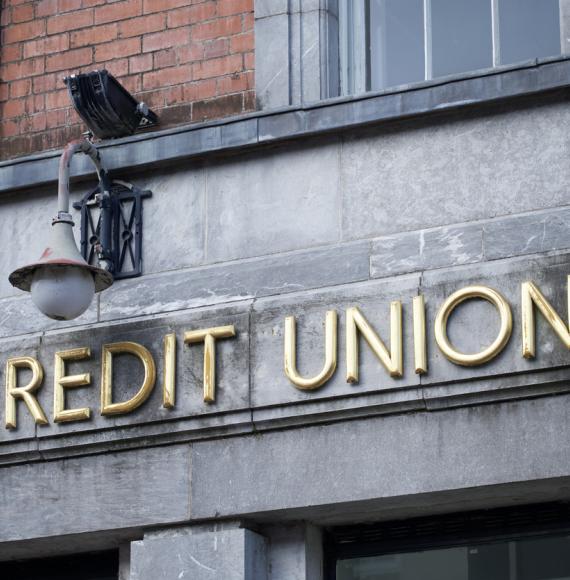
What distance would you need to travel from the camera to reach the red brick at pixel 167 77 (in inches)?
438

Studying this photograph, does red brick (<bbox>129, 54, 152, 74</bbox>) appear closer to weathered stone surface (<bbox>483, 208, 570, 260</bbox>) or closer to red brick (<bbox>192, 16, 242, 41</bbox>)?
red brick (<bbox>192, 16, 242, 41</bbox>)

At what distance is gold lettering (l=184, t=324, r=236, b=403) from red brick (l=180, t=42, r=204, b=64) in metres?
1.89

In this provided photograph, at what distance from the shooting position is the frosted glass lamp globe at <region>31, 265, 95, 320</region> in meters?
9.76

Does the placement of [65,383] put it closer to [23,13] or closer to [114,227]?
[114,227]

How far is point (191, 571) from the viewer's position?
9766 millimetres

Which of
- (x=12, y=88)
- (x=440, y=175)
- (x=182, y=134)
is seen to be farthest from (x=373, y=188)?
(x=12, y=88)

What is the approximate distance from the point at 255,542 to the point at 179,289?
5.04ft

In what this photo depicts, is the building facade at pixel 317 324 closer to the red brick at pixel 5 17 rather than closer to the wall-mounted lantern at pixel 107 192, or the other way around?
the wall-mounted lantern at pixel 107 192

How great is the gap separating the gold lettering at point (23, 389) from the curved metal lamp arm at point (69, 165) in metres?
0.92

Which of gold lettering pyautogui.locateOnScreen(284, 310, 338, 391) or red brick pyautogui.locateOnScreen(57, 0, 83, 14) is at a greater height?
red brick pyautogui.locateOnScreen(57, 0, 83, 14)

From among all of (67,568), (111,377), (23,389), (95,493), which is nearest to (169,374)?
(111,377)

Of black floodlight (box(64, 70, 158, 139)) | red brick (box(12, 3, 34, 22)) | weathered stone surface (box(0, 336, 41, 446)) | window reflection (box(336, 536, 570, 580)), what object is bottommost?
window reflection (box(336, 536, 570, 580))

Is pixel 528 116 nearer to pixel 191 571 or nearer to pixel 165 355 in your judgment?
pixel 165 355

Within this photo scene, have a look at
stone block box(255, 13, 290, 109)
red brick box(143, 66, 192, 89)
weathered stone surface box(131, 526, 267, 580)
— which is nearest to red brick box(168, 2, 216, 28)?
red brick box(143, 66, 192, 89)
